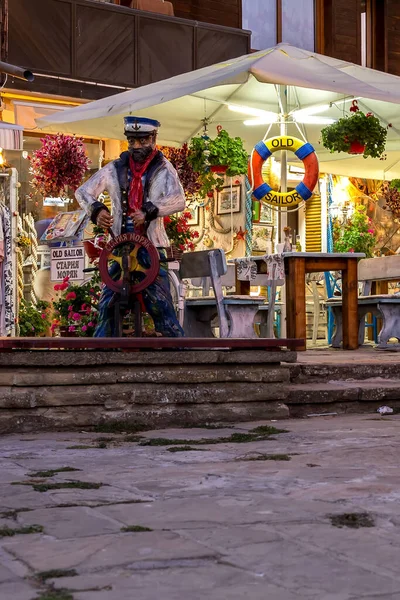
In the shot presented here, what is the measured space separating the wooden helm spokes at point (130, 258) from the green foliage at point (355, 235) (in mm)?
10162

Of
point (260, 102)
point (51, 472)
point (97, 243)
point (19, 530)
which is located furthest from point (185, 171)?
point (19, 530)

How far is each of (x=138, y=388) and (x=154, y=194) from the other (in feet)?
5.83

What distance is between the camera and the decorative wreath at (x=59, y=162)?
11.9 meters

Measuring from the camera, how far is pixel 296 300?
10398mm

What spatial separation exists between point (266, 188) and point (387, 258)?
1.64m

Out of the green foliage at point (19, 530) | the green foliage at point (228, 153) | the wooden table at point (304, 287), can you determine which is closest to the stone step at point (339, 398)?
the wooden table at point (304, 287)

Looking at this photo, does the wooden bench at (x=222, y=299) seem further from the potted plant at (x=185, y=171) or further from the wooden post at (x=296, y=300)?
the potted plant at (x=185, y=171)

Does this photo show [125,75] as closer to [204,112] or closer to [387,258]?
[204,112]

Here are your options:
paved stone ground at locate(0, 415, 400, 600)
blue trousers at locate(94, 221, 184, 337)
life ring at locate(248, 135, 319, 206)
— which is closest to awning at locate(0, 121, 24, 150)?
life ring at locate(248, 135, 319, 206)

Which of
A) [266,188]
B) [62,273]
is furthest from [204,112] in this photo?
[62,273]

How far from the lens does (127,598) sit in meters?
2.69

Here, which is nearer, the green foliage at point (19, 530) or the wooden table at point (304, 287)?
the green foliage at point (19, 530)

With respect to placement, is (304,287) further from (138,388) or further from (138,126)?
(138,388)

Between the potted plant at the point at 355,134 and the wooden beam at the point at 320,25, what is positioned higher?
the wooden beam at the point at 320,25
